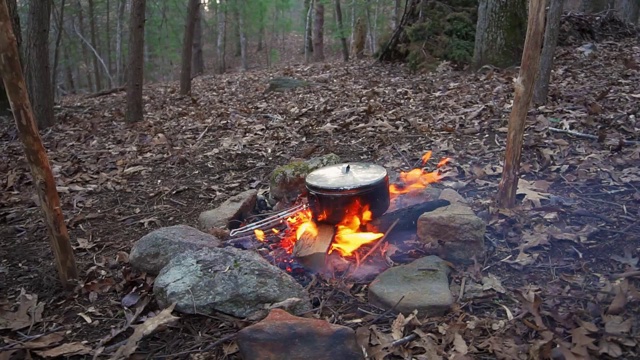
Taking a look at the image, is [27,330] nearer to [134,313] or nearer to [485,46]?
[134,313]

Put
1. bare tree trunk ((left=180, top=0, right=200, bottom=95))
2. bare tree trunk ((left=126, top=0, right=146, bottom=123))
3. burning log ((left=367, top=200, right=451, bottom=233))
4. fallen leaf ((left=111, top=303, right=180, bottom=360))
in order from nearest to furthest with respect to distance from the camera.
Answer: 1. fallen leaf ((left=111, top=303, right=180, bottom=360))
2. burning log ((left=367, top=200, right=451, bottom=233))
3. bare tree trunk ((left=126, top=0, right=146, bottom=123))
4. bare tree trunk ((left=180, top=0, right=200, bottom=95))

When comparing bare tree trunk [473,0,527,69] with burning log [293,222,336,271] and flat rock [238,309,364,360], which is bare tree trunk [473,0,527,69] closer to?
burning log [293,222,336,271]

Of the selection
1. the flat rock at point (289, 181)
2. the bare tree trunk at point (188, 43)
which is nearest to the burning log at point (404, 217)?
the flat rock at point (289, 181)

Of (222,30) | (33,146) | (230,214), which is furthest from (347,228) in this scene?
(222,30)

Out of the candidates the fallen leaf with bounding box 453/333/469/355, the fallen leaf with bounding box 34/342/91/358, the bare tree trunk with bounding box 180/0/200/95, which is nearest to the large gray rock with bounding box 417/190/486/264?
the fallen leaf with bounding box 453/333/469/355

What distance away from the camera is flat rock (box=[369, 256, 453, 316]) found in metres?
2.93

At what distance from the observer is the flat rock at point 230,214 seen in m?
4.30

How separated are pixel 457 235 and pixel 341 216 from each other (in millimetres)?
868

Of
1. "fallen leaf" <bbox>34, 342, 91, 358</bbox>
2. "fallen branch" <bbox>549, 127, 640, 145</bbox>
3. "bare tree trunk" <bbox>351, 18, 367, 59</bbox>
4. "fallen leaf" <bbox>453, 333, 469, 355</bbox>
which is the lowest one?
"fallen leaf" <bbox>34, 342, 91, 358</bbox>

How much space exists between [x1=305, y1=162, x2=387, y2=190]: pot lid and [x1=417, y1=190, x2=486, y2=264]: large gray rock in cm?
52

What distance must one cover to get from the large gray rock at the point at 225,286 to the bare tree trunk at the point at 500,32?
24.1 feet

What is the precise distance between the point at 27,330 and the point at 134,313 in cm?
67

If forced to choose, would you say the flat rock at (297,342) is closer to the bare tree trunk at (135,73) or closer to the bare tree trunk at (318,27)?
the bare tree trunk at (135,73)

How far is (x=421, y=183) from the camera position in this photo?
4.48 metres
